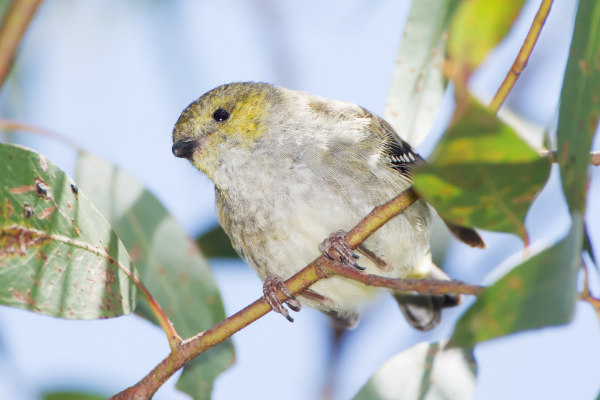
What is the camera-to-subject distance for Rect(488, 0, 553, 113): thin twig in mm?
1470

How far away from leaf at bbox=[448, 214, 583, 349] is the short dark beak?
206cm

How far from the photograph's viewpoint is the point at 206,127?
3.05 metres

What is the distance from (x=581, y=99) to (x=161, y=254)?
1.88 metres

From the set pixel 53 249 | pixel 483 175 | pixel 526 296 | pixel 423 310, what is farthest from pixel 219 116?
pixel 526 296

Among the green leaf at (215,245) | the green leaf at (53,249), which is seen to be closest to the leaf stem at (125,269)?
the green leaf at (53,249)

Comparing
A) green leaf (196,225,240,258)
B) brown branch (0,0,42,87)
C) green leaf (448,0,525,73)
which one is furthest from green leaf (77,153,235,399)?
green leaf (448,0,525,73)

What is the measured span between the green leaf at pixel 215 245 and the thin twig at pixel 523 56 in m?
2.35

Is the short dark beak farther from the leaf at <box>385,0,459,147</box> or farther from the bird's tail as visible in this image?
the bird's tail

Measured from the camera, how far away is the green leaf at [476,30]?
3.44 ft

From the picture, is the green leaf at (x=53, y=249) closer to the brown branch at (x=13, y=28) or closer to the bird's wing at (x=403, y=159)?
the brown branch at (x=13, y=28)

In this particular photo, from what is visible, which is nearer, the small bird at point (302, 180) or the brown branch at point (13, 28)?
the brown branch at point (13, 28)

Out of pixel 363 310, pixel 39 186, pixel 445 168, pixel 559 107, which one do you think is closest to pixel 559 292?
pixel 445 168

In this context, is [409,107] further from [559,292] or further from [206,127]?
[559,292]

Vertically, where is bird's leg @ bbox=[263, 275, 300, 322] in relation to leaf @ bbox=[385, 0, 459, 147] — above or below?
below
